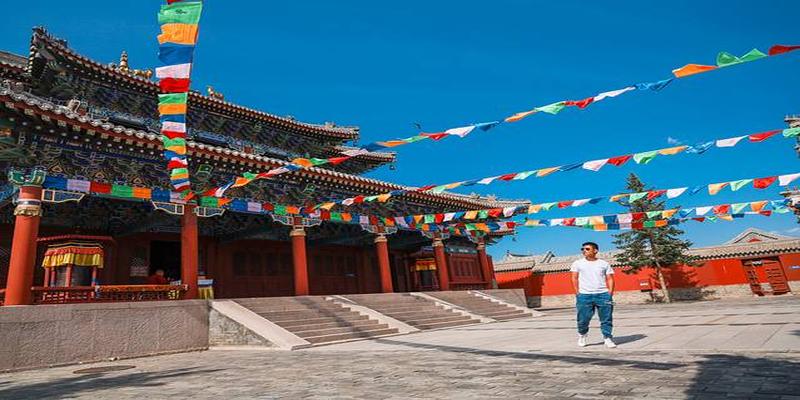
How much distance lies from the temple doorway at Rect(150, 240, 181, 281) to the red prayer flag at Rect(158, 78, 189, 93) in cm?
962

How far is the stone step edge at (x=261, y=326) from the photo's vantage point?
28.5 feet

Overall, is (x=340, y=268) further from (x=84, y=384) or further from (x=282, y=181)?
(x=84, y=384)

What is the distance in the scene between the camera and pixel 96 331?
8969 millimetres

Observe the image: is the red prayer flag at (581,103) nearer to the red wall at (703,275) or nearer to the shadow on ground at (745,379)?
the shadow on ground at (745,379)

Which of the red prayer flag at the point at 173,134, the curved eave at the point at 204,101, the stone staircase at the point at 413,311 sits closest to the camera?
the red prayer flag at the point at 173,134

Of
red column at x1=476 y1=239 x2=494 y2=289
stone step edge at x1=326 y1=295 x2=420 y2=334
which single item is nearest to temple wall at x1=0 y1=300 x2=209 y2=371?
stone step edge at x1=326 y1=295 x2=420 y2=334

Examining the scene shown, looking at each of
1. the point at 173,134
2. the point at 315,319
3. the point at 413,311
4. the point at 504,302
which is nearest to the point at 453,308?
the point at 413,311

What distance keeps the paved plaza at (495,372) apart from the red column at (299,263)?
559 cm

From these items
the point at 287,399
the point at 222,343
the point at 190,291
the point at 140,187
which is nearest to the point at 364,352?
the point at 287,399

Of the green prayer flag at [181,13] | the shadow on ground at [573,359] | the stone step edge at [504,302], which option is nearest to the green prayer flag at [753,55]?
the shadow on ground at [573,359]

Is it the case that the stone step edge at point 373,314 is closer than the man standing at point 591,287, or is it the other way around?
the man standing at point 591,287

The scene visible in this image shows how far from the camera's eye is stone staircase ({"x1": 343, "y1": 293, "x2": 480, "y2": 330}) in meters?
12.4

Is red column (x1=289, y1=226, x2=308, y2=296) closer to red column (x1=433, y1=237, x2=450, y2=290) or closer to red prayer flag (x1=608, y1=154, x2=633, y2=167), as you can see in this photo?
red column (x1=433, y1=237, x2=450, y2=290)

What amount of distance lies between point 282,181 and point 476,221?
1077 centimetres
